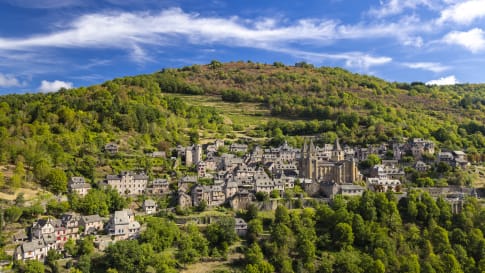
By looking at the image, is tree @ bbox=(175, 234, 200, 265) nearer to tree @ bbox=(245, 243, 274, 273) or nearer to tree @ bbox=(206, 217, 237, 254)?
tree @ bbox=(206, 217, 237, 254)

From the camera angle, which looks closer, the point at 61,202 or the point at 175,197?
the point at 61,202

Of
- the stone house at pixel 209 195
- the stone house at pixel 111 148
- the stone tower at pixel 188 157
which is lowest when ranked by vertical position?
the stone house at pixel 209 195

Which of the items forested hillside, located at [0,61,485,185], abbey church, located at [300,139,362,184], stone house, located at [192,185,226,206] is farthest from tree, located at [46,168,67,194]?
abbey church, located at [300,139,362,184]

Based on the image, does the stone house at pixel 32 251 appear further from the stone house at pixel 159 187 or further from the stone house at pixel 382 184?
the stone house at pixel 382 184

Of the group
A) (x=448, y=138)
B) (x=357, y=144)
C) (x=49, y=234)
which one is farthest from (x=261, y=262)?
(x=448, y=138)

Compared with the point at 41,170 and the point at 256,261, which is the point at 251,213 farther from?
the point at 41,170

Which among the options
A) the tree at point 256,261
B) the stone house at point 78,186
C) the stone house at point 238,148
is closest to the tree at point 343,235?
the tree at point 256,261

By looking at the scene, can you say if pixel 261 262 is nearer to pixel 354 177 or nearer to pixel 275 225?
pixel 275 225

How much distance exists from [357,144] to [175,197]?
41023 mm

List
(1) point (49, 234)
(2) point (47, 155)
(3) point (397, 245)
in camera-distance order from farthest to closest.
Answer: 1. (2) point (47, 155)
2. (3) point (397, 245)
3. (1) point (49, 234)

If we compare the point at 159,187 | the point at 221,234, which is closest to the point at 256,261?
the point at 221,234

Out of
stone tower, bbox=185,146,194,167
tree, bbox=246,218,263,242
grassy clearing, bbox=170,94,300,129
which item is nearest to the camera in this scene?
tree, bbox=246,218,263,242

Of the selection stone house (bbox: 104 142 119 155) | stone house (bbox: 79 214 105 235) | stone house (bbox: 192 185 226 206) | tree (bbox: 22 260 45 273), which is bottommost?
tree (bbox: 22 260 45 273)

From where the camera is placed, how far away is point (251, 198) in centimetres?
5878
